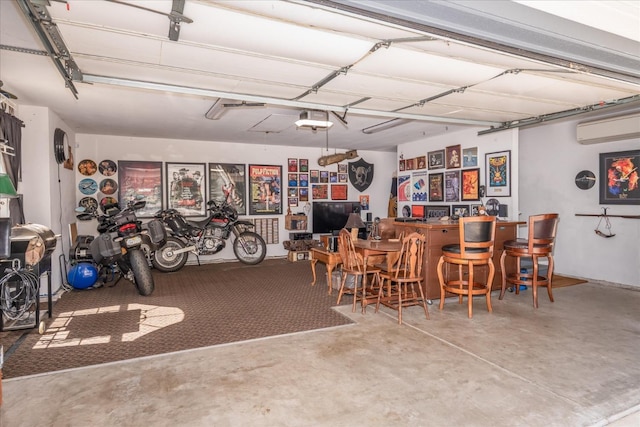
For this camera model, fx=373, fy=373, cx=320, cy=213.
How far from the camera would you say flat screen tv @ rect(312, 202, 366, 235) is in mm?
8852

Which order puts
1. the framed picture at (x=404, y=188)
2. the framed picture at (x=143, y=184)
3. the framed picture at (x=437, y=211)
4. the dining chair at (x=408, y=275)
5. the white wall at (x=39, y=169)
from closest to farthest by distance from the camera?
the dining chair at (x=408, y=275) → the white wall at (x=39, y=169) → the framed picture at (x=437, y=211) → the framed picture at (x=143, y=184) → the framed picture at (x=404, y=188)

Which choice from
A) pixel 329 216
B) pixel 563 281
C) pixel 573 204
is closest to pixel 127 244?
pixel 329 216

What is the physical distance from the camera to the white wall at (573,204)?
5.53 m

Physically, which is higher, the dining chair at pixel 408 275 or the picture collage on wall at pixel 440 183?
the picture collage on wall at pixel 440 183

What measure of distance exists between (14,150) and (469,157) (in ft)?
22.2

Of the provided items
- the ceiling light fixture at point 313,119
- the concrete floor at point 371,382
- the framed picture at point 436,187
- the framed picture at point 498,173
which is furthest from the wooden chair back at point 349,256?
the framed picture at point 436,187

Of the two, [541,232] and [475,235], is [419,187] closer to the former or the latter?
[541,232]

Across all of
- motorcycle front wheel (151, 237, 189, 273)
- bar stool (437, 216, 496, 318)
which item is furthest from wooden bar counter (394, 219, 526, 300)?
motorcycle front wheel (151, 237, 189, 273)

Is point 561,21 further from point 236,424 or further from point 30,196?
point 30,196

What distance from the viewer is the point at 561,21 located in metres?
1.97

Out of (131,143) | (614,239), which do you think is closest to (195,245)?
(131,143)

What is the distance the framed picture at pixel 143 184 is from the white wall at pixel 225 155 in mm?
169

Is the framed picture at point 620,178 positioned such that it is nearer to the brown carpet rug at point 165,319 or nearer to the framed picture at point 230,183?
the brown carpet rug at point 165,319

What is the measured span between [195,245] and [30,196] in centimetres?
279
